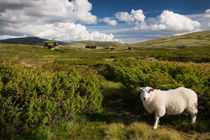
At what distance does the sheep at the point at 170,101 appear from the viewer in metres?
5.32

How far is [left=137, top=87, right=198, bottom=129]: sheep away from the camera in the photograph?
532cm

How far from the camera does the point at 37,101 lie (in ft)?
16.5

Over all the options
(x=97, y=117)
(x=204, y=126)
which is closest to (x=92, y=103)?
(x=97, y=117)

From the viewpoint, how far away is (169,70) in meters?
9.95

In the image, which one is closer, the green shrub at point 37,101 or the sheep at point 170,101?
the green shrub at point 37,101

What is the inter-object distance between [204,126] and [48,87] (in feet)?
23.6

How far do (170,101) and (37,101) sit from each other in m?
5.72

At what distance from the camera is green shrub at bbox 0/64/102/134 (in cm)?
471

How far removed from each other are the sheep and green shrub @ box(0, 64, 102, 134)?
2799 mm

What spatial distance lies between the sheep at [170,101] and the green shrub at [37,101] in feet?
9.18

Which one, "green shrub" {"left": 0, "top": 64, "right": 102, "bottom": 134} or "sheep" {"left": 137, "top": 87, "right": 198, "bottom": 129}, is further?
"sheep" {"left": 137, "top": 87, "right": 198, "bottom": 129}

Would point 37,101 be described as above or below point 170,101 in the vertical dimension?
above

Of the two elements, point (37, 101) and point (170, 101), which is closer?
point (37, 101)

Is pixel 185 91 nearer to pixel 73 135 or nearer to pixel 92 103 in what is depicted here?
pixel 92 103
